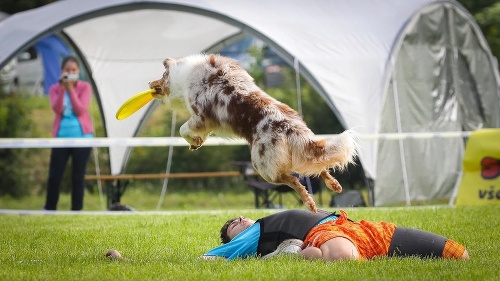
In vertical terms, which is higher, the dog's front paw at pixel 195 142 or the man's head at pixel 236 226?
the dog's front paw at pixel 195 142

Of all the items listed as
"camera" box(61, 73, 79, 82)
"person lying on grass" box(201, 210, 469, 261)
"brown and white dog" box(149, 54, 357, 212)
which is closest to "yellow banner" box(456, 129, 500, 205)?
"camera" box(61, 73, 79, 82)

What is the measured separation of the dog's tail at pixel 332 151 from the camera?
5.77 m

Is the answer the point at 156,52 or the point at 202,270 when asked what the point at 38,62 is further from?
the point at 202,270

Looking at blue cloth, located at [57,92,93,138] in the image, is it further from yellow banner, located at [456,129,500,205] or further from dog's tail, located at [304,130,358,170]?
dog's tail, located at [304,130,358,170]

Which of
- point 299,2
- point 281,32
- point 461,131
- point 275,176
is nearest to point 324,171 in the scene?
point 275,176

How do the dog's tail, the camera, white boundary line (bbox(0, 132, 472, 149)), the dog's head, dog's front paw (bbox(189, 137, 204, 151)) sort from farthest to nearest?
the camera, white boundary line (bbox(0, 132, 472, 149)), the dog's head, dog's front paw (bbox(189, 137, 204, 151)), the dog's tail

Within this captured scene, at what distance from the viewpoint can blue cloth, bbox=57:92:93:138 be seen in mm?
11758

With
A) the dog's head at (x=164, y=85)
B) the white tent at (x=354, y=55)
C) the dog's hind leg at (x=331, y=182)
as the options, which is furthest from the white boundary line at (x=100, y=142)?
the dog's hind leg at (x=331, y=182)

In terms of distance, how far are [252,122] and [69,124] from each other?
6.25m

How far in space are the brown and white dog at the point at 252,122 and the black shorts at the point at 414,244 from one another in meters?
0.57

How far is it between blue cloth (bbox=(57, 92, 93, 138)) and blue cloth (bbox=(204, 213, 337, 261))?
5892 mm

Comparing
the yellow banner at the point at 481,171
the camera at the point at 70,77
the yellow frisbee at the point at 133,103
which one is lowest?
the yellow banner at the point at 481,171

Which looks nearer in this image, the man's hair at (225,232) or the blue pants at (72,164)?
the man's hair at (225,232)

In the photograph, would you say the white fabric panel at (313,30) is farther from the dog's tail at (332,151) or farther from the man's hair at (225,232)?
the dog's tail at (332,151)
